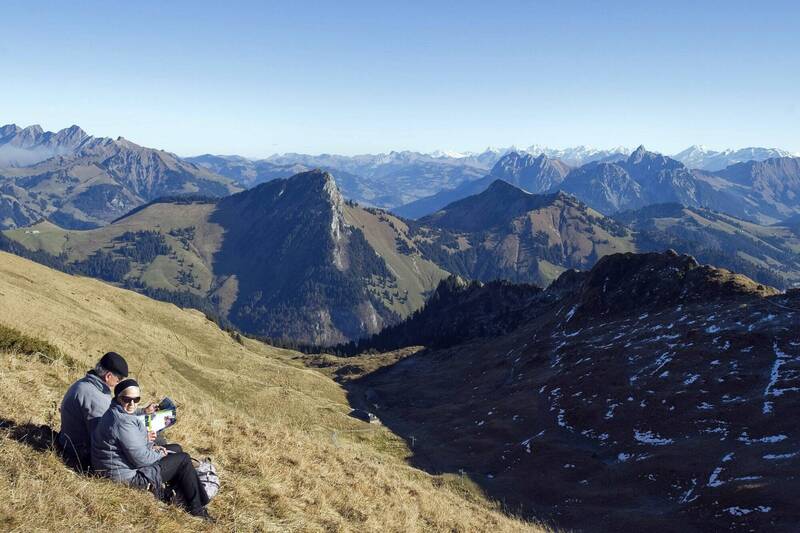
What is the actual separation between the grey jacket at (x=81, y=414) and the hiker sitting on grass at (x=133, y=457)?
796 mm

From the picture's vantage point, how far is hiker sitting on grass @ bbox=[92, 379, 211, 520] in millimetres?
11953

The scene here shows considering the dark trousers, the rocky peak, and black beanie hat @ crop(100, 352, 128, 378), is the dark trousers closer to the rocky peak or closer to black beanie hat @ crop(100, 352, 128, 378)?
black beanie hat @ crop(100, 352, 128, 378)

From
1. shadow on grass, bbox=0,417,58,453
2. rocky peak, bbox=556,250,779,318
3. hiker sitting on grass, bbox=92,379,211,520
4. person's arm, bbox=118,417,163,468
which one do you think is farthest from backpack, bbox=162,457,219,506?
rocky peak, bbox=556,250,779,318

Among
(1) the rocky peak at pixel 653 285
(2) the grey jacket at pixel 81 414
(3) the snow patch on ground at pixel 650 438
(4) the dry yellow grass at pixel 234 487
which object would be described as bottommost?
(3) the snow patch on ground at pixel 650 438

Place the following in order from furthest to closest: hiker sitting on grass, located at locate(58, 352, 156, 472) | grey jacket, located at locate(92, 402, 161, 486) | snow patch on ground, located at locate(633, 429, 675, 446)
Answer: snow patch on ground, located at locate(633, 429, 675, 446) → hiker sitting on grass, located at locate(58, 352, 156, 472) → grey jacket, located at locate(92, 402, 161, 486)

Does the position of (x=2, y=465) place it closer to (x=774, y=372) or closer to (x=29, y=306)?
(x=29, y=306)

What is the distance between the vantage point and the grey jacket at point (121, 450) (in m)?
11.9

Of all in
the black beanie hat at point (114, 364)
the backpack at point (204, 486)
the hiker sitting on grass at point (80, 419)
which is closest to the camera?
the backpack at point (204, 486)

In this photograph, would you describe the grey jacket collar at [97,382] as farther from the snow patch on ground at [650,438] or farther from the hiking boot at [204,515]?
the snow patch on ground at [650,438]

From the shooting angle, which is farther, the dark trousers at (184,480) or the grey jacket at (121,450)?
the dark trousers at (184,480)

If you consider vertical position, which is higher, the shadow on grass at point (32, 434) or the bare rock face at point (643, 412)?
the shadow on grass at point (32, 434)

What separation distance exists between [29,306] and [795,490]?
7342 cm

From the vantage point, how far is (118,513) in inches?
429

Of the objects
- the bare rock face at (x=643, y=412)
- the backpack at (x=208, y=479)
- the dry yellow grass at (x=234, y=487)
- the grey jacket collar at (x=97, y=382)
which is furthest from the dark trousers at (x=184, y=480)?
the bare rock face at (x=643, y=412)
